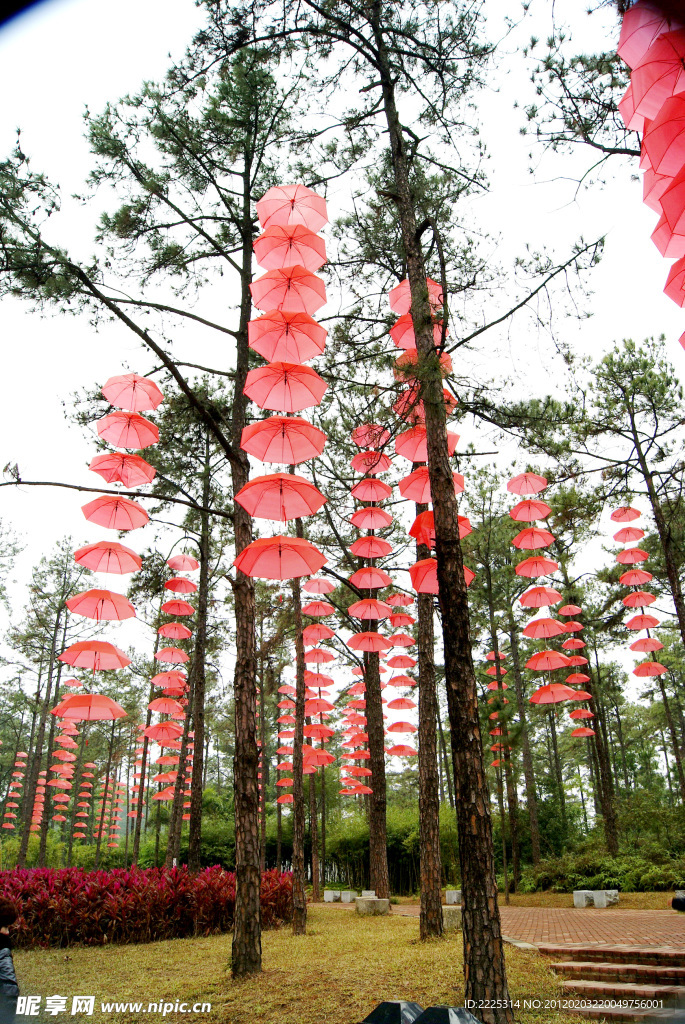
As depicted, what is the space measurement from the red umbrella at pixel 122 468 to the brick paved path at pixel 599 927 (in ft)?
24.3

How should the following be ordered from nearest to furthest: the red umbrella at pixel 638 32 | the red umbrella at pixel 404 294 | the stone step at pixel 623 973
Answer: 1. the red umbrella at pixel 638 32
2. the stone step at pixel 623 973
3. the red umbrella at pixel 404 294

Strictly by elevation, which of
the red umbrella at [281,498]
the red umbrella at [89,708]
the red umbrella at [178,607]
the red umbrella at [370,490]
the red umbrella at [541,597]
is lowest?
the red umbrella at [89,708]

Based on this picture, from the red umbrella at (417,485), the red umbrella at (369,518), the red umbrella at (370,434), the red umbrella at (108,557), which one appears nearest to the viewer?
the red umbrella at (370,434)

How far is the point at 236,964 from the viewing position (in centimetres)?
618

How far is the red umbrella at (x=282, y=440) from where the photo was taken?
19.3 feet

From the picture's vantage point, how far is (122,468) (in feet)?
24.5

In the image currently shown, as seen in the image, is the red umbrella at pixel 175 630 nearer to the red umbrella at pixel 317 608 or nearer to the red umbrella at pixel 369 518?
the red umbrella at pixel 317 608

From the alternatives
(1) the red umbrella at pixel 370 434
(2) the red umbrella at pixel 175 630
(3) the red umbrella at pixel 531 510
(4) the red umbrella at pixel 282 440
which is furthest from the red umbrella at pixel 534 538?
(2) the red umbrella at pixel 175 630

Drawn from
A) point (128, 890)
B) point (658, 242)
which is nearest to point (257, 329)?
point (658, 242)

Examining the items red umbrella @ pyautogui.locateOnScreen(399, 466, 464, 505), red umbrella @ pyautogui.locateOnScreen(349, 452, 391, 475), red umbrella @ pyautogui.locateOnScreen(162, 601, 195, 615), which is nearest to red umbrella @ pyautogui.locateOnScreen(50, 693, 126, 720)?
red umbrella @ pyautogui.locateOnScreen(162, 601, 195, 615)

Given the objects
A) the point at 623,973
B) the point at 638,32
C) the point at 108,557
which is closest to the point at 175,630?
the point at 108,557

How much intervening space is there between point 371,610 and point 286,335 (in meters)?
5.72

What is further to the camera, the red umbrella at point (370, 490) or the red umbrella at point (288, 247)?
the red umbrella at point (370, 490)

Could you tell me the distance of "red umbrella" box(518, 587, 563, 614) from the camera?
1043cm
